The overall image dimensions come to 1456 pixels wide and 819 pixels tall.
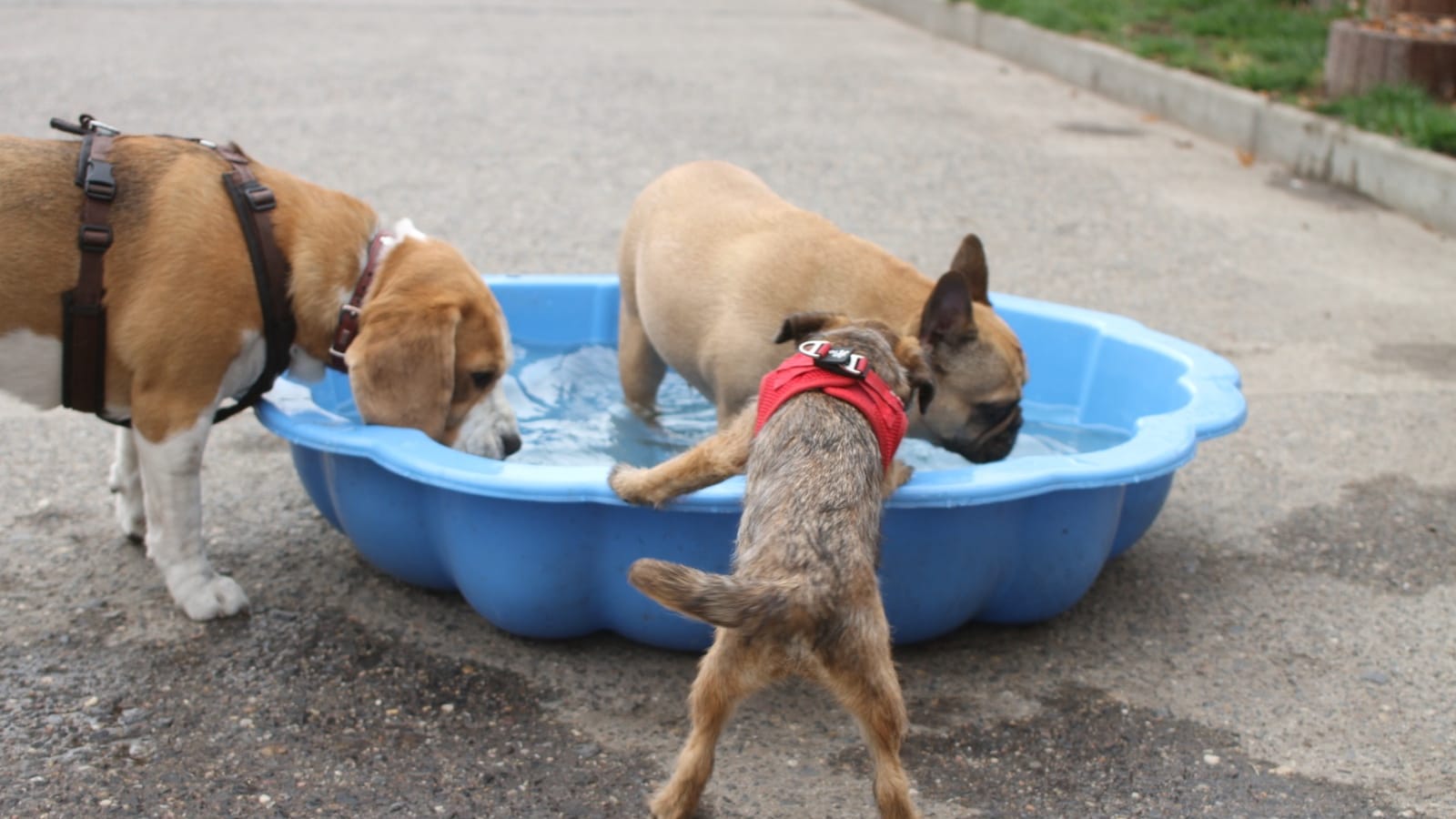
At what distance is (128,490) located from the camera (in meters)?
4.97

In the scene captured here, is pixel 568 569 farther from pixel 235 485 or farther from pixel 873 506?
pixel 235 485

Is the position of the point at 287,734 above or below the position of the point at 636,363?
below

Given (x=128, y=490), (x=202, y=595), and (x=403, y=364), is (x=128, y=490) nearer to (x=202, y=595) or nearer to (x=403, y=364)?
(x=202, y=595)

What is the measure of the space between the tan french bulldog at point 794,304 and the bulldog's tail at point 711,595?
1425 millimetres

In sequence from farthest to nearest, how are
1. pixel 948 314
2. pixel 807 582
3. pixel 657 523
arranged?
1. pixel 948 314
2. pixel 657 523
3. pixel 807 582

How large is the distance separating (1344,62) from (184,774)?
10.3 meters

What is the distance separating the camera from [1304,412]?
655 cm

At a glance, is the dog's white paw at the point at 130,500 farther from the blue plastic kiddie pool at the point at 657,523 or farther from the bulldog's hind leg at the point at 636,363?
the bulldog's hind leg at the point at 636,363

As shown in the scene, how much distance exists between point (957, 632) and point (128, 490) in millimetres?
2757

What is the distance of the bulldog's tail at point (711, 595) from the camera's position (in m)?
3.18

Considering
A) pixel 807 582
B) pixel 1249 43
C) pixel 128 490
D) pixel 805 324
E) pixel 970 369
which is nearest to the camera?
pixel 807 582

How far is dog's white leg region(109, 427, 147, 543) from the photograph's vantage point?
4902 millimetres

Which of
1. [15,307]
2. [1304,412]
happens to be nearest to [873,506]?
[15,307]

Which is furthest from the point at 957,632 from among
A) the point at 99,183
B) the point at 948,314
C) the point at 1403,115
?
the point at 1403,115
